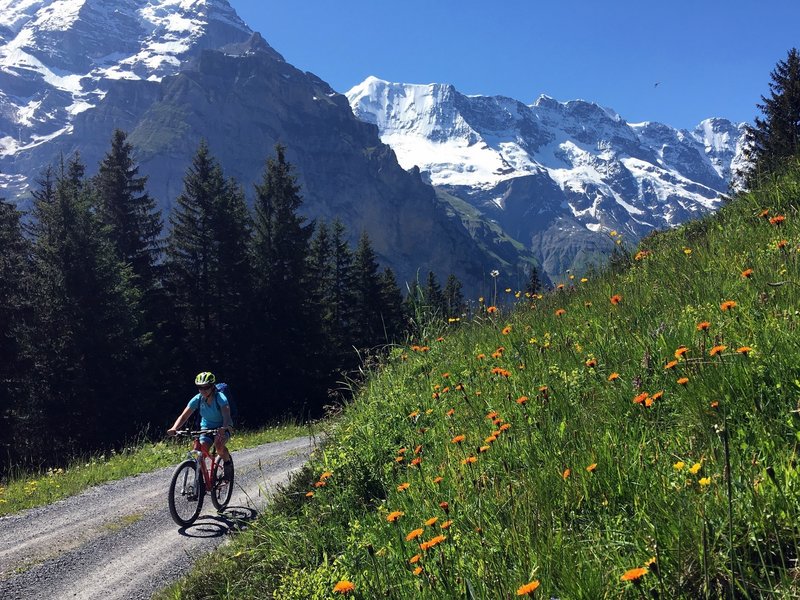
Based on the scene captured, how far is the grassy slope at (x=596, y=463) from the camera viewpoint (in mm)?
2145

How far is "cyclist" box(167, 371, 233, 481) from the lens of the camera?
30.1 ft

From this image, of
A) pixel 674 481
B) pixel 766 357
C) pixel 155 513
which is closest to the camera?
pixel 674 481

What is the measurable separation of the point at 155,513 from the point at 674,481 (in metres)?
9.17

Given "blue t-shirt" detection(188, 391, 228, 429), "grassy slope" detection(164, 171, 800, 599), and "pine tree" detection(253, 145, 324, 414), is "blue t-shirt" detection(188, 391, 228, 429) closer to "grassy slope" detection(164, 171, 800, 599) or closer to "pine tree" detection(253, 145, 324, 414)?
"grassy slope" detection(164, 171, 800, 599)

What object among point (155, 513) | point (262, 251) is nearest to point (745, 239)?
point (155, 513)

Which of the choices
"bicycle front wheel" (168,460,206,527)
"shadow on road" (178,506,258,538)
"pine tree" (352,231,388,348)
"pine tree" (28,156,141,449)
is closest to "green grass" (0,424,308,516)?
"bicycle front wheel" (168,460,206,527)

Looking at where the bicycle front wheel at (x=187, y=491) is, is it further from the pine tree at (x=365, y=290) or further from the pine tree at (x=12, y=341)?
the pine tree at (x=365, y=290)

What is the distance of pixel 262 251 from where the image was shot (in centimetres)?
3466

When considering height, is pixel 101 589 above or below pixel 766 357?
below

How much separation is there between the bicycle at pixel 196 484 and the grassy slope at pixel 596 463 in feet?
11.7

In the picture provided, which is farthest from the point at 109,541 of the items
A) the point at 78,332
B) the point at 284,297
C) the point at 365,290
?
the point at 365,290

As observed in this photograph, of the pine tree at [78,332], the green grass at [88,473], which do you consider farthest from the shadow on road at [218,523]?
the pine tree at [78,332]

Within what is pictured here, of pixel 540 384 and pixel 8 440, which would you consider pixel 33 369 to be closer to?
pixel 8 440

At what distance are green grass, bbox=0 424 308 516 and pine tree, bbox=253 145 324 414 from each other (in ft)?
49.8
